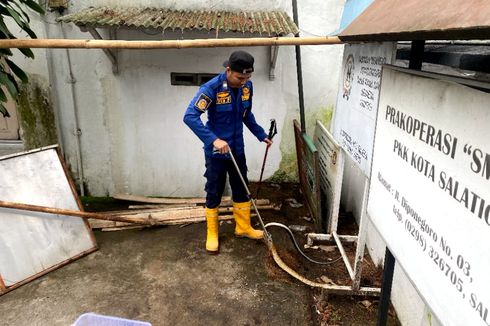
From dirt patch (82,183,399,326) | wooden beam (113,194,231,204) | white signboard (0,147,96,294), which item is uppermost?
white signboard (0,147,96,294)

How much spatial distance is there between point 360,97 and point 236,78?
150 cm

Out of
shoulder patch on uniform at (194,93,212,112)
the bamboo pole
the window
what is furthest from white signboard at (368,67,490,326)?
the window

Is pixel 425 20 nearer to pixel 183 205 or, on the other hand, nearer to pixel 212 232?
pixel 212 232

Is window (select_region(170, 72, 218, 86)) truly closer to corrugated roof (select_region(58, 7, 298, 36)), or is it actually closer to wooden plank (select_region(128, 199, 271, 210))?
corrugated roof (select_region(58, 7, 298, 36))

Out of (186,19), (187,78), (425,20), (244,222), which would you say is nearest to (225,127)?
(244,222)

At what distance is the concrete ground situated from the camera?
11.8 feet

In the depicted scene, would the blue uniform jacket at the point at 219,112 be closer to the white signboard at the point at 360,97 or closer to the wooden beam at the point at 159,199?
the white signboard at the point at 360,97

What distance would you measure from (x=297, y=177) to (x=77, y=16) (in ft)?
13.9

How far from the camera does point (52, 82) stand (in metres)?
5.80

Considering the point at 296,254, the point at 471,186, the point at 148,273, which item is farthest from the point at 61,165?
the point at 471,186

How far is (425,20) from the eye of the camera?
1260mm

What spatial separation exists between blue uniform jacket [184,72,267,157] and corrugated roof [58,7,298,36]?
32.9 inches

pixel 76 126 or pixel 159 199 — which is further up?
pixel 76 126

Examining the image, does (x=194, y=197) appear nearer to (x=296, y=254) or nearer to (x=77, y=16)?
(x=296, y=254)
